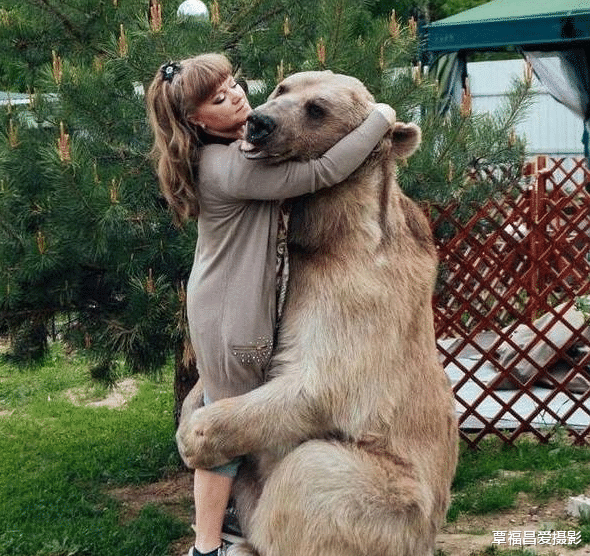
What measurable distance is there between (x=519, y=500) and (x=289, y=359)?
276 cm

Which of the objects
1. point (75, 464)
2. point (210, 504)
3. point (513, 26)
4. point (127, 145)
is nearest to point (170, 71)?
point (210, 504)

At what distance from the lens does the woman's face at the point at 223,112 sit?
341 centimetres

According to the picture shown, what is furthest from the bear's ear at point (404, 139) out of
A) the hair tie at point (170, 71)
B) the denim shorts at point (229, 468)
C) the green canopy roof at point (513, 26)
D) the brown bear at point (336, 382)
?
the green canopy roof at point (513, 26)

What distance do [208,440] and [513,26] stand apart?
7.05m

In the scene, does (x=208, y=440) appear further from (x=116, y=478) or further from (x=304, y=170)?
(x=116, y=478)

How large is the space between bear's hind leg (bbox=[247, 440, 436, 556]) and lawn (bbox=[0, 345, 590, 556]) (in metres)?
1.71

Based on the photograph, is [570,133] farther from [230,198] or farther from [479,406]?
[230,198]

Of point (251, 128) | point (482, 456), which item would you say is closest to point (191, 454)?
point (251, 128)

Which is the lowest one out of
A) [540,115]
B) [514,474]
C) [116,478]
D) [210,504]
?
[116,478]

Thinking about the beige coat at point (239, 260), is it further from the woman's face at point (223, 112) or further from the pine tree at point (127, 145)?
the pine tree at point (127, 145)

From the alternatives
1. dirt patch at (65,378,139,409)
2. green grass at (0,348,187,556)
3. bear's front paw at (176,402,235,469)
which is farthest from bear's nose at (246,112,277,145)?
dirt patch at (65,378,139,409)

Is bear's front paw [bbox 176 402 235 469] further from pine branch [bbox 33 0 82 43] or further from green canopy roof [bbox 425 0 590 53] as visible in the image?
green canopy roof [bbox 425 0 590 53]

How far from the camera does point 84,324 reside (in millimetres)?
5328

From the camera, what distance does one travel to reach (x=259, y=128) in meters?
3.14
